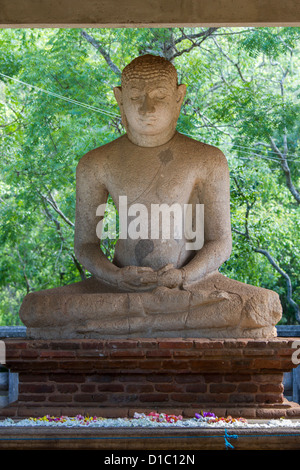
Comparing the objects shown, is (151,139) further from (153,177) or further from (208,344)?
(208,344)

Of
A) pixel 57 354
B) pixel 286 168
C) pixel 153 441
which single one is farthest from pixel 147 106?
pixel 286 168

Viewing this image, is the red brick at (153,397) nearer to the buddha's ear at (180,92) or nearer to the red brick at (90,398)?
the red brick at (90,398)

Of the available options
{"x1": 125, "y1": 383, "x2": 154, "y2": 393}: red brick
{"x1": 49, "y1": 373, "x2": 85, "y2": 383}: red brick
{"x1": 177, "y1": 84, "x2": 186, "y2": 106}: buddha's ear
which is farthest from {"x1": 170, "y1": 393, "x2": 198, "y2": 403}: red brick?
{"x1": 177, "y1": 84, "x2": 186, "y2": 106}: buddha's ear

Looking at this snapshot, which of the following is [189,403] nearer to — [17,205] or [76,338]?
[76,338]

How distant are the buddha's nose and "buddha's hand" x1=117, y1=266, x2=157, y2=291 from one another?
1.27m

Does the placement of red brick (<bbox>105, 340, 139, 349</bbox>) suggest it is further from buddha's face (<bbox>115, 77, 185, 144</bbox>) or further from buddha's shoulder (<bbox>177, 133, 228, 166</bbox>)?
buddha's face (<bbox>115, 77, 185, 144</bbox>)

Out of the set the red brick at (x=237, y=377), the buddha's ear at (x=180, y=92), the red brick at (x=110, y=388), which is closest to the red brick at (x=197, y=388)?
the red brick at (x=237, y=377)

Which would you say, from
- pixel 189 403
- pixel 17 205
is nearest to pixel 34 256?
pixel 17 205

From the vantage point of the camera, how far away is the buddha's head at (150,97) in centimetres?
658

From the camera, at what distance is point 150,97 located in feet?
21.7

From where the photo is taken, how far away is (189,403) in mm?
5895

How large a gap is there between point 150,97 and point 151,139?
0.38 metres

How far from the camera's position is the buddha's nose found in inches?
259

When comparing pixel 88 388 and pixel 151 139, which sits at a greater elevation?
pixel 151 139
